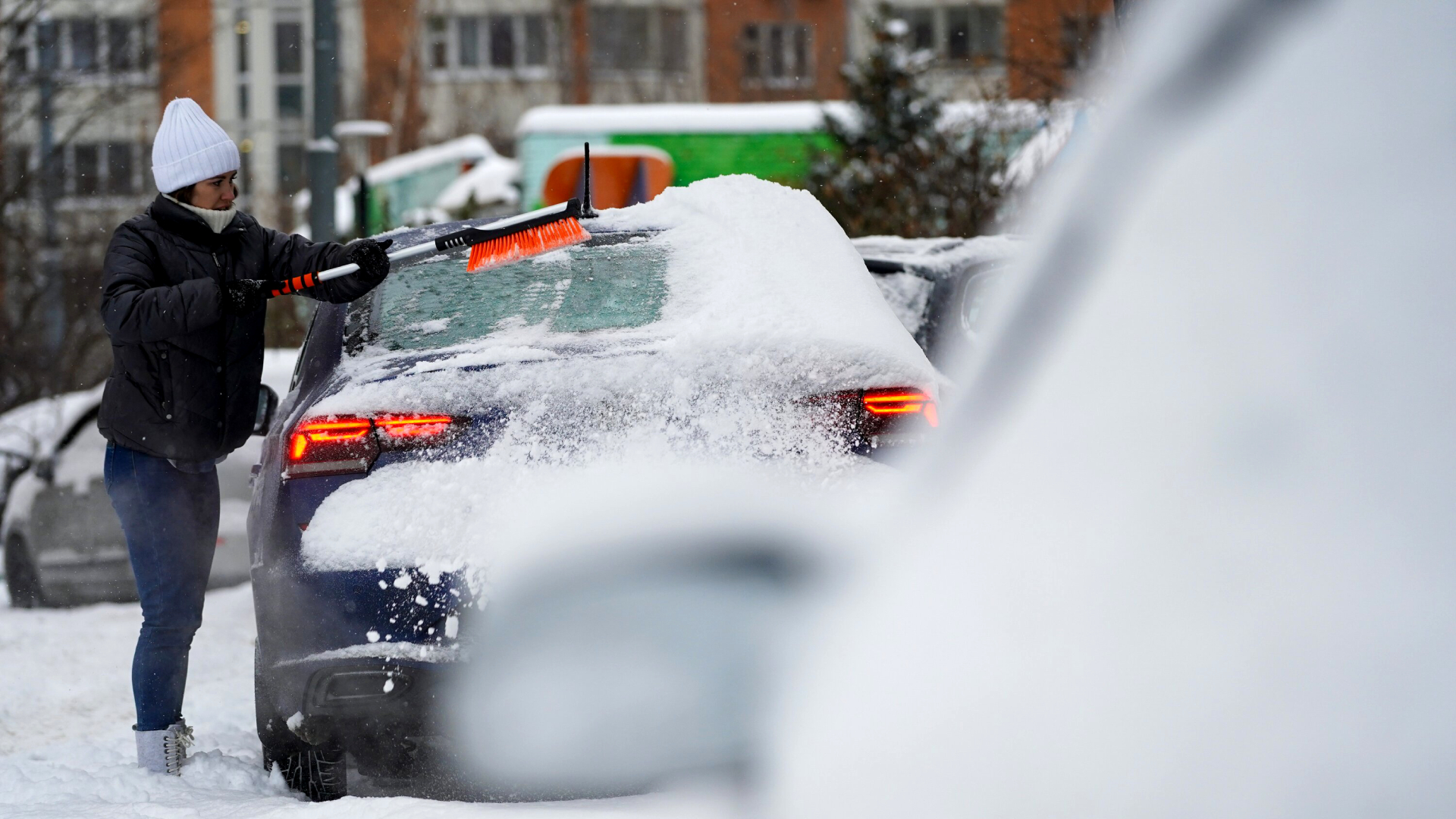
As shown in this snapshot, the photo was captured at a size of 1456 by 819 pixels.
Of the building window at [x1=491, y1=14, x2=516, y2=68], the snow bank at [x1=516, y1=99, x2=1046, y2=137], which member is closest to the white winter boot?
the snow bank at [x1=516, y1=99, x2=1046, y2=137]

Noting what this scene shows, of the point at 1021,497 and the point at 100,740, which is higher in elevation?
the point at 1021,497

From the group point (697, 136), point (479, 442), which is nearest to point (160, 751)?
point (479, 442)

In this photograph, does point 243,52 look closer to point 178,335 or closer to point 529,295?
point 178,335

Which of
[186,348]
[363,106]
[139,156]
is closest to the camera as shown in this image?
[186,348]

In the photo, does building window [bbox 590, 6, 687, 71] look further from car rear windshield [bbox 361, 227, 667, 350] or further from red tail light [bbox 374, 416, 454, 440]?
red tail light [bbox 374, 416, 454, 440]

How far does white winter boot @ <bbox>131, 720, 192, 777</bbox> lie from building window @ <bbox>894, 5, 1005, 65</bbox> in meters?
8.66

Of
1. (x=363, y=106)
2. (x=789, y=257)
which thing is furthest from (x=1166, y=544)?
(x=363, y=106)

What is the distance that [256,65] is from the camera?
45.8 meters

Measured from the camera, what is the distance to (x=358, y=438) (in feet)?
10.3

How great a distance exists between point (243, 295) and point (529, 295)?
0.70 metres

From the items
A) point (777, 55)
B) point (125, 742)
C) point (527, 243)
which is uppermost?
point (777, 55)

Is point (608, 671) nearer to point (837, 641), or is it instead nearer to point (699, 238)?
point (699, 238)

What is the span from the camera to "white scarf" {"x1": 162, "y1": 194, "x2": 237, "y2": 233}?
3.90m

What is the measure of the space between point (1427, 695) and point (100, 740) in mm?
4220
